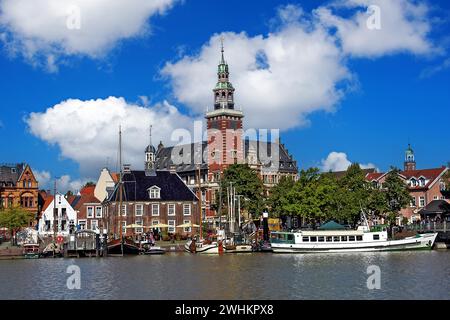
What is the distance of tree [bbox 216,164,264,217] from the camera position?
4902 inches

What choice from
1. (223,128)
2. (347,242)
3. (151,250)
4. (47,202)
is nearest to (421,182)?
(223,128)

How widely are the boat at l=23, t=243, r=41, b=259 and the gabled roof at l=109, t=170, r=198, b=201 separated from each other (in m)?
27.5

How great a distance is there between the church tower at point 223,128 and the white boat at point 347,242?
69.9m

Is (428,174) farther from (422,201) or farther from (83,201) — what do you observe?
(83,201)

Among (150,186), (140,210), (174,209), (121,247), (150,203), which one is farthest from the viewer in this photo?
(174,209)

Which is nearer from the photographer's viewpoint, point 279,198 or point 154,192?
point 279,198

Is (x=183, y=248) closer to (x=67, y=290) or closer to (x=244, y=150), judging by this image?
(x=67, y=290)

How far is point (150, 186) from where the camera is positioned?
12169 cm

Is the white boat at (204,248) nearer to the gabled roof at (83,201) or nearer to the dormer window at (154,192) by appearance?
the dormer window at (154,192)

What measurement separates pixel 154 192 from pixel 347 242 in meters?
44.4

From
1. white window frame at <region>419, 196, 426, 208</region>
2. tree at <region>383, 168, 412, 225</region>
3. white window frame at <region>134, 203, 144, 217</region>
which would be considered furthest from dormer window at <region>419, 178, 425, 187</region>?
white window frame at <region>134, 203, 144, 217</region>
